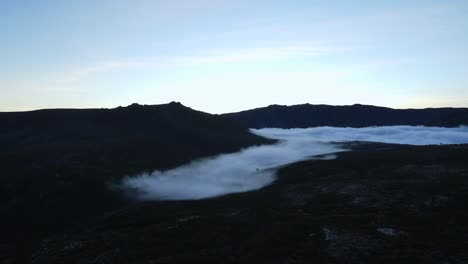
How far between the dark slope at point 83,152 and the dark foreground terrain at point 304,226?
9.12 m

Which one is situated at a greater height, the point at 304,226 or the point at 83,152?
the point at 83,152

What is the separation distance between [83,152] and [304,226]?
62.8 m

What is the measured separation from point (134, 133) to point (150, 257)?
269 feet

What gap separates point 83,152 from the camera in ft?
313

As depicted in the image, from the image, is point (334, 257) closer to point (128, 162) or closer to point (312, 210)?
point (312, 210)

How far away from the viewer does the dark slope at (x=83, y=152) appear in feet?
216

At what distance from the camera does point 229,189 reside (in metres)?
74.7

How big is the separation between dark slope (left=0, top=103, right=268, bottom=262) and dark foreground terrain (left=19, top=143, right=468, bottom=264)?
29.9ft

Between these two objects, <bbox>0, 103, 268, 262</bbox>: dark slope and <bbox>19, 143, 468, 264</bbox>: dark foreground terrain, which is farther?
<bbox>0, 103, 268, 262</bbox>: dark slope

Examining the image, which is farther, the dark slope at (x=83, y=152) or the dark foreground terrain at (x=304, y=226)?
the dark slope at (x=83, y=152)

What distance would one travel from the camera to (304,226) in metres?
43.4

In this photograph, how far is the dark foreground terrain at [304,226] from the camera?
3678 cm

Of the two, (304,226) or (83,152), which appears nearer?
(304,226)

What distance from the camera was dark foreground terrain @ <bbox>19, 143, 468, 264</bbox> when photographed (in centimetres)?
3678
